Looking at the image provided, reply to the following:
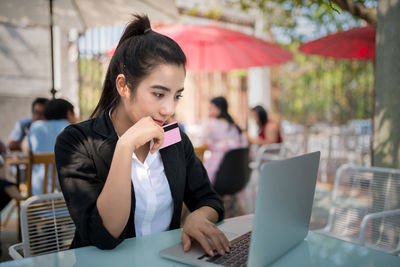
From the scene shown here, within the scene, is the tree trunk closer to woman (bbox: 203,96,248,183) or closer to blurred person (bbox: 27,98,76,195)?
woman (bbox: 203,96,248,183)

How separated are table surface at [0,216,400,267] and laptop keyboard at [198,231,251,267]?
3.4 inches

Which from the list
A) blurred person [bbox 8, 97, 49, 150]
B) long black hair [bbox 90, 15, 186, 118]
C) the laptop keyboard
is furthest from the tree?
→ blurred person [bbox 8, 97, 49, 150]

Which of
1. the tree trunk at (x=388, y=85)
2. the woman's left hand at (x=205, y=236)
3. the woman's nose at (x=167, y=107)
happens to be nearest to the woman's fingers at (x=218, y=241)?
the woman's left hand at (x=205, y=236)

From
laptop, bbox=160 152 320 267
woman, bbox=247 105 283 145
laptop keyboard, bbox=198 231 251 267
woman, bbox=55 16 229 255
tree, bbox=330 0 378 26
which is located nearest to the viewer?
laptop, bbox=160 152 320 267

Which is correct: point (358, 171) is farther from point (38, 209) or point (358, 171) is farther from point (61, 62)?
point (61, 62)

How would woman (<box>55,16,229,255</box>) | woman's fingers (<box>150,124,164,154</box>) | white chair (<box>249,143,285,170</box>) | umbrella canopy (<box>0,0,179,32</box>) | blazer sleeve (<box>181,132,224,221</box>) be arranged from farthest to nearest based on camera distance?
white chair (<box>249,143,285,170</box>), umbrella canopy (<box>0,0,179,32</box>), blazer sleeve (<box>181,132,224,221</box>), woman's fingers (<box>150,124,164,154</box>), woman (<box>55,16,229,255</box>)

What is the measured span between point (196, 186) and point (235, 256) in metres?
0.50

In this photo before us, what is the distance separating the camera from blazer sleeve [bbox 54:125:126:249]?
106 cm

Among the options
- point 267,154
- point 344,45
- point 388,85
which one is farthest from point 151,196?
point 344,45

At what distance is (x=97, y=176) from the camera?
1.23 meters

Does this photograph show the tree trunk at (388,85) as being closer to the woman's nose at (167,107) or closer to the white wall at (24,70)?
the woman's nose at (167,107)

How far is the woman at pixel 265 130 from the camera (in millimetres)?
5582

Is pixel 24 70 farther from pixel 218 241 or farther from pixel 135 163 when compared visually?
pixel 218 241

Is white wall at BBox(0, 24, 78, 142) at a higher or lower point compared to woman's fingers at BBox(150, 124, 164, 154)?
higher
